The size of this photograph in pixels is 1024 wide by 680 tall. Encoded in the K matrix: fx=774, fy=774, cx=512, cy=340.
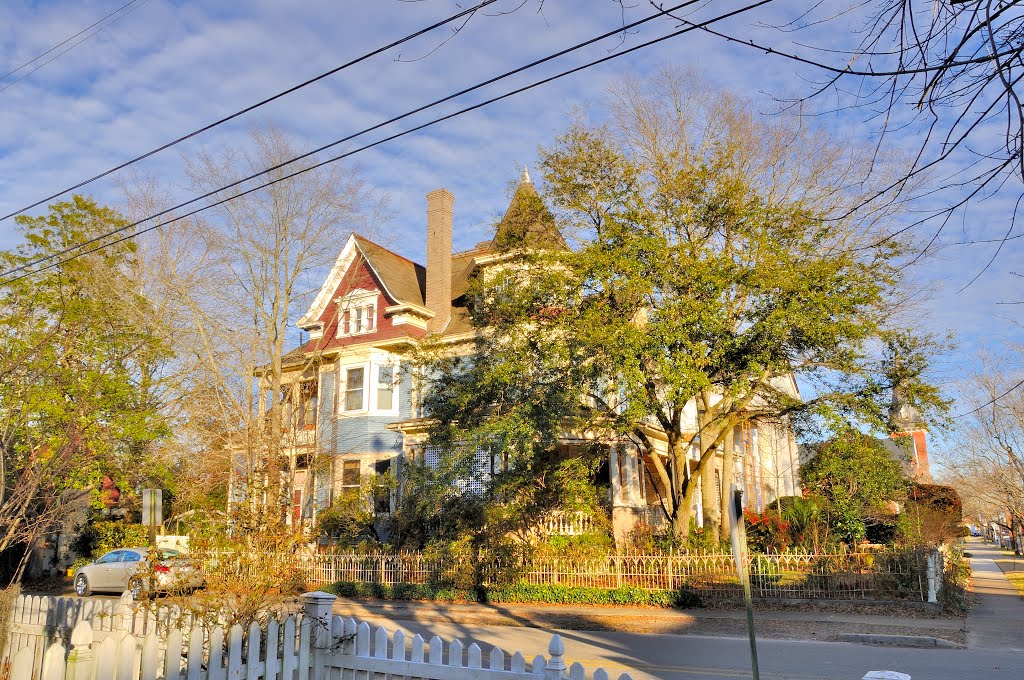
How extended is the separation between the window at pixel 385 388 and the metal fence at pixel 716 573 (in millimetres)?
9437

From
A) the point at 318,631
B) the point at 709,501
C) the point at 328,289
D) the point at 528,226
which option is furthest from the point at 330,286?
the point at 318,631

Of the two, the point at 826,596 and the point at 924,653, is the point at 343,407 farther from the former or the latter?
the point at 924,653

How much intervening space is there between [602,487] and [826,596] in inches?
306

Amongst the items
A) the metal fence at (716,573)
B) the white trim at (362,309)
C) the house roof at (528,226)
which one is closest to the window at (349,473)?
the white trim at (362,309)

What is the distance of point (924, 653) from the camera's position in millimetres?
12414

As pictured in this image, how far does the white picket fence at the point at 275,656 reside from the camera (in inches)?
202

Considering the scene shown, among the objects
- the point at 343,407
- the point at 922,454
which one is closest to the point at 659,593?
the point at 343,407

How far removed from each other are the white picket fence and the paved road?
5.59 m

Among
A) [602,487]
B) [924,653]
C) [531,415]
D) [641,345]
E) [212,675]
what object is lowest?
[924,653]

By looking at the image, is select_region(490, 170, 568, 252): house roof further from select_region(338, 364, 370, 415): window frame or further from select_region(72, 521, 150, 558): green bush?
select_region(72, 521, 150, 558): green bush

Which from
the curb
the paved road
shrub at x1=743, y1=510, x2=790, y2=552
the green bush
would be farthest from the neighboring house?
the curb

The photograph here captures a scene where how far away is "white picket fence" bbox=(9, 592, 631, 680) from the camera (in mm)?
5133

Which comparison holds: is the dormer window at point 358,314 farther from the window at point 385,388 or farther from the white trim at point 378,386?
the window at point 385,388

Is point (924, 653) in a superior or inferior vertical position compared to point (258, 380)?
inferior
